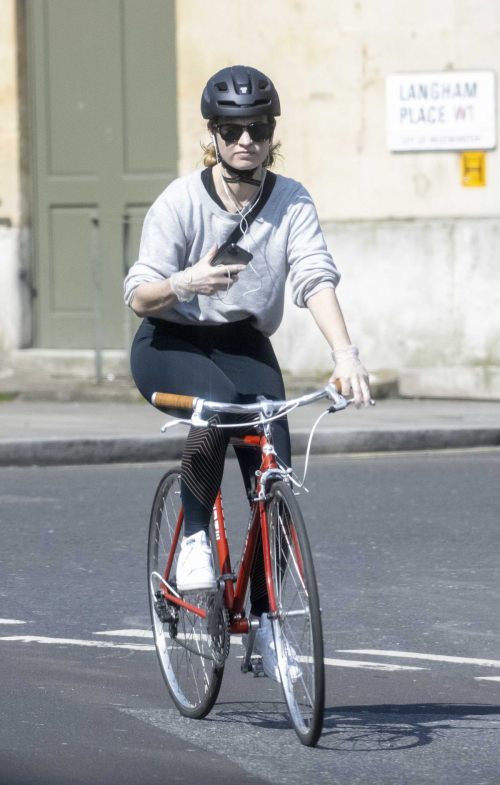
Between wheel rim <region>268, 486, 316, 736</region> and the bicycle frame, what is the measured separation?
28mm

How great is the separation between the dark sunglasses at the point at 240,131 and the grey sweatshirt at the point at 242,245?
0.49ft

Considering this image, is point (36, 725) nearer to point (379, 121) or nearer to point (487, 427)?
point (487, 427)

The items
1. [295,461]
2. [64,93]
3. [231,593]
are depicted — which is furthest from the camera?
[64,93]

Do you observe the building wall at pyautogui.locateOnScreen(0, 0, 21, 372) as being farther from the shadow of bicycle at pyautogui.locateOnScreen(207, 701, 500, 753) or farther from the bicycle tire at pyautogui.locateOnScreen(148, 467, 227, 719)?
the shadow of bicycle at pyautogui.locateOnScreen(207, 701, 500, 753)

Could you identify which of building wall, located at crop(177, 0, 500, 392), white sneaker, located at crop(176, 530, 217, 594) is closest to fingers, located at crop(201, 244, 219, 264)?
white sneaker, located at crop(176, 530, 217, 594)

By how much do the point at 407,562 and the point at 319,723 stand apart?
2.97m

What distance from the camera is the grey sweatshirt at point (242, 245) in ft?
13.6

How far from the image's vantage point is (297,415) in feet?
39.5

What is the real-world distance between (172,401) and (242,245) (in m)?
0.48

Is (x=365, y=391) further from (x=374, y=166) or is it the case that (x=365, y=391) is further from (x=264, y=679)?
(x=374, y=166)

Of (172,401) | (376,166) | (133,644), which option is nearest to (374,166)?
(376,166)

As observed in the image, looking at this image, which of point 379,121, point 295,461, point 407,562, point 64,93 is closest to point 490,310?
point 379,121

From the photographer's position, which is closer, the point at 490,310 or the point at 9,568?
the point at 9,568

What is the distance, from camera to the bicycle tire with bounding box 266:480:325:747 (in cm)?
371
